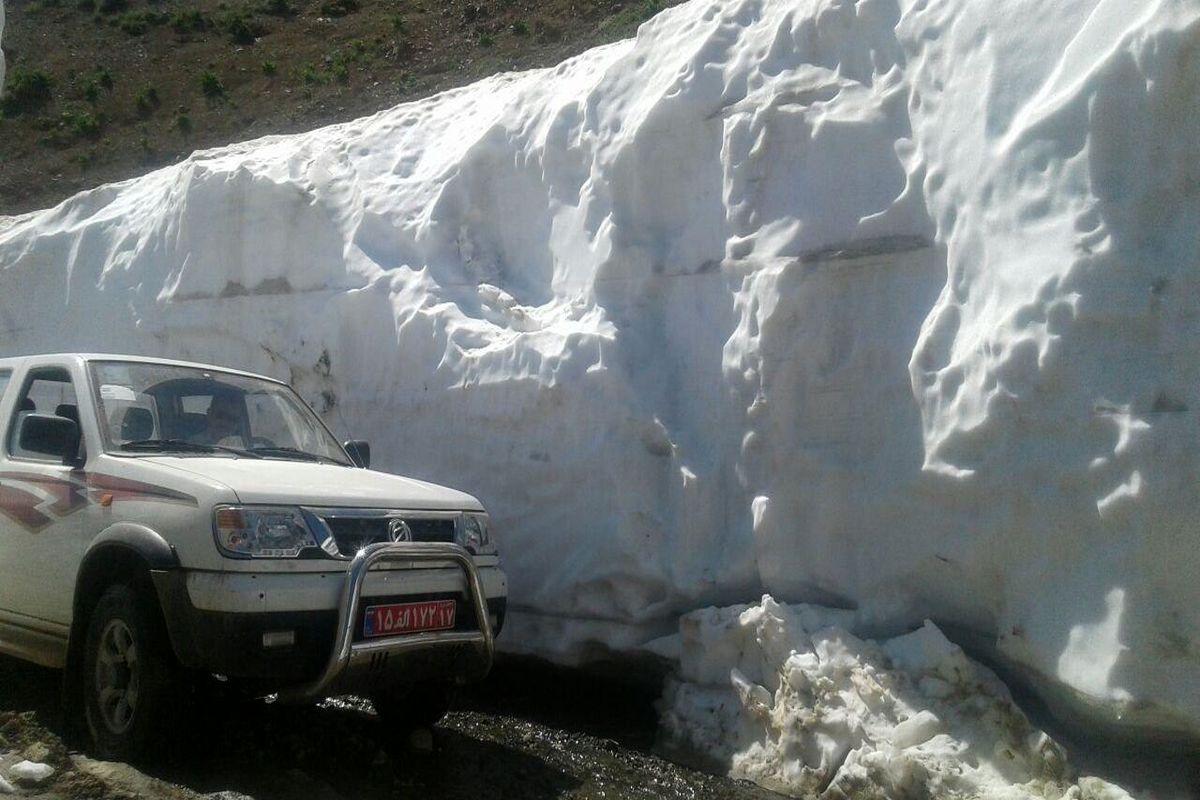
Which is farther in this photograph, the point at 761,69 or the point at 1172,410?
the point at 761,69

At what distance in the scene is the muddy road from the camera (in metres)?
4.14

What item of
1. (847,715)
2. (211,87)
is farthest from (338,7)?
(847,715)

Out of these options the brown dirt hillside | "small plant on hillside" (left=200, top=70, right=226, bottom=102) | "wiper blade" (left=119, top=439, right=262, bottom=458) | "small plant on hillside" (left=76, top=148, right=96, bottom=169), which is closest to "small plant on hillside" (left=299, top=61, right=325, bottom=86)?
the brown dirt hillside

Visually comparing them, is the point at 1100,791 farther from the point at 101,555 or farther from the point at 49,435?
the point at 49,435

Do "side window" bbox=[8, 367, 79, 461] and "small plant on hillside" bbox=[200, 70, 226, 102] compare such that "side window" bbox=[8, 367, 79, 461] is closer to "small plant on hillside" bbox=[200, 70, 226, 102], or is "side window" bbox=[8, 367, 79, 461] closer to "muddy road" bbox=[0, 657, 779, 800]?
"muddy road" bbox=[0, 657, 779, 800]

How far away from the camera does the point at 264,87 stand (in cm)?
2336

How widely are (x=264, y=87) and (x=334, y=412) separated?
17.7 m

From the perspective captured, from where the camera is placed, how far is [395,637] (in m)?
4.17

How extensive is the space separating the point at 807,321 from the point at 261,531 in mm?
2856

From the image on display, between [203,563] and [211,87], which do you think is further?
[211,87]

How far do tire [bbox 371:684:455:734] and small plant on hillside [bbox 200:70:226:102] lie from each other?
2159cm

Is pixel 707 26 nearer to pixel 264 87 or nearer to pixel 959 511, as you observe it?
pixel 959 511

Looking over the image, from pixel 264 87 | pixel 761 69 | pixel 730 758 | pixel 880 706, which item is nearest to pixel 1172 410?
pixel 880 706

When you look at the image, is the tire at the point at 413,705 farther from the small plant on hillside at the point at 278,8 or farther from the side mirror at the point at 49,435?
the small plant on hillside at the point at 278,8
